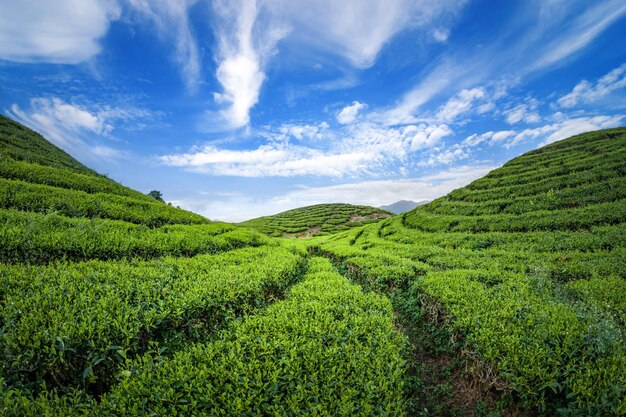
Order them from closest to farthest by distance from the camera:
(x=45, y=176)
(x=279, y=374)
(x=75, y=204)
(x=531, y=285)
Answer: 1. (x=279, y=374)
2. (x=531, y=285)
3. (x=75, y=204)
4. (x=45, y=176)

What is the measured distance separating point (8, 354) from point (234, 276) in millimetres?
6102

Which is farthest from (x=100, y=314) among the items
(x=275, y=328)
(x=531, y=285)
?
(x=531, y=285)

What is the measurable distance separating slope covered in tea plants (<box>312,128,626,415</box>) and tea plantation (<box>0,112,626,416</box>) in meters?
0.06

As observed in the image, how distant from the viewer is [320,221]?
A: 7425cm

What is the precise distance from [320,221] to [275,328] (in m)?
67.6

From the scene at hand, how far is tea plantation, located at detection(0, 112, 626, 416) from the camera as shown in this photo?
451 cm

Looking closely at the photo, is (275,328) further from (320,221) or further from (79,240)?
(320,221)

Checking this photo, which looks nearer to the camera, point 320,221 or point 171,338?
point 171,338

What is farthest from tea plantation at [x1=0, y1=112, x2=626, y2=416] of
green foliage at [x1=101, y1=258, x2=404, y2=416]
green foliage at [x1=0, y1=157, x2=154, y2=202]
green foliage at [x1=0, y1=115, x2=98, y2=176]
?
green foliage at [x1=0, y1=115, x2=98, y2=176]

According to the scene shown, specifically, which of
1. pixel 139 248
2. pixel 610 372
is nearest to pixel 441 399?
pixel 610 372

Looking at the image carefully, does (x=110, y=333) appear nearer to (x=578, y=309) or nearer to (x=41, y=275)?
(x=41, y=275)

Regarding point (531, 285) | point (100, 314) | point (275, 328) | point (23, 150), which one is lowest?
point (531, 285)

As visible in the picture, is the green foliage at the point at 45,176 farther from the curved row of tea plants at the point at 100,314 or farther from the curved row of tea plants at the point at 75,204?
the curved row of tea plants at the point at 100,314

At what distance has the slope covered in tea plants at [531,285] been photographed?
530 centimetres
